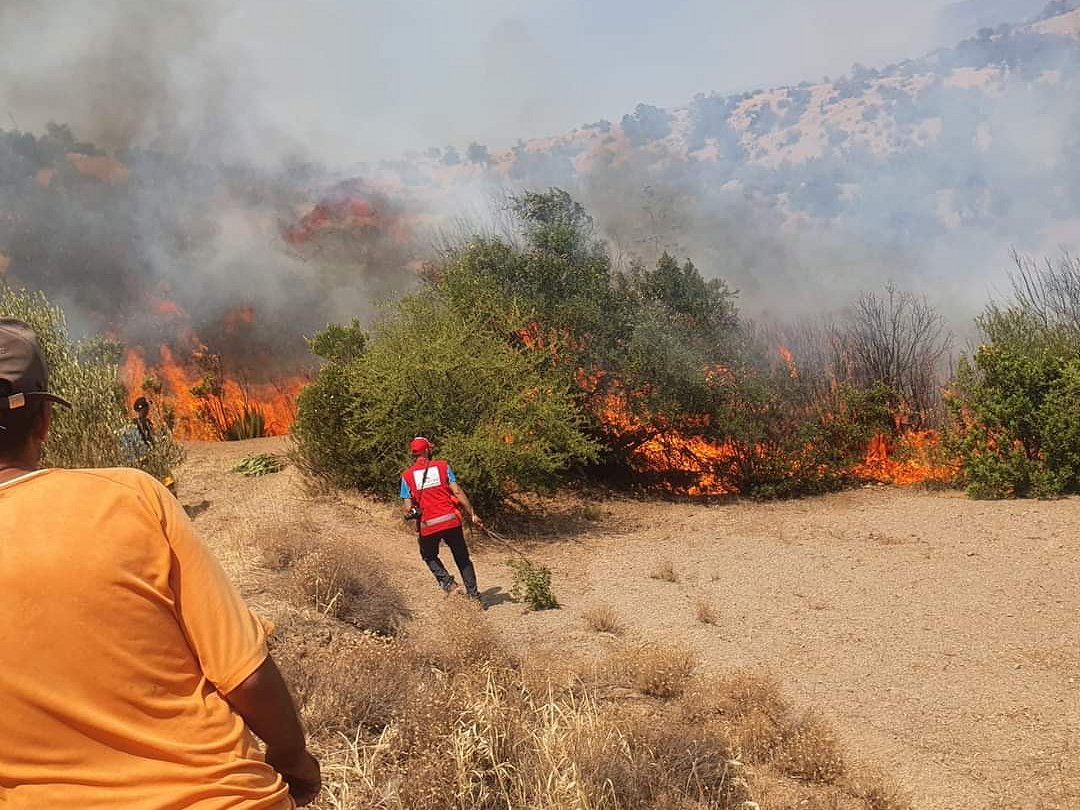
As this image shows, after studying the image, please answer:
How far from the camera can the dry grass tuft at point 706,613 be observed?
8.38m

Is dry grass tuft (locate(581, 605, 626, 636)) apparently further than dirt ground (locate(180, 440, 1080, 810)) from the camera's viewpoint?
Yes

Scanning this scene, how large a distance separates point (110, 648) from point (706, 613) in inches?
300

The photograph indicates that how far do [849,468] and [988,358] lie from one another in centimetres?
397

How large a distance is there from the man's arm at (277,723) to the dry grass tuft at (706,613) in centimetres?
708

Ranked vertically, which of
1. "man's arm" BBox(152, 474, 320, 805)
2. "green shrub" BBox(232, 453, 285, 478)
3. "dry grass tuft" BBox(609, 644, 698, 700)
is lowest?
"dry grass tuft" BBox(609, 644, 698, 700)

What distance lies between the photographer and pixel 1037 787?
15.6 feet

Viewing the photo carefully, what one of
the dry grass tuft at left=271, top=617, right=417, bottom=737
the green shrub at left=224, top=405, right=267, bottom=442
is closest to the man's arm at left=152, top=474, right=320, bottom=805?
the dry grass tuft at left=271, top=617, right=417, bottom=737

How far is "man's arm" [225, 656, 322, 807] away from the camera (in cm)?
158

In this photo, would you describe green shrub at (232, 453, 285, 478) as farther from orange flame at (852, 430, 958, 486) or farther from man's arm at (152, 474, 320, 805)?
man's arm at (152, 474, 320, 805)

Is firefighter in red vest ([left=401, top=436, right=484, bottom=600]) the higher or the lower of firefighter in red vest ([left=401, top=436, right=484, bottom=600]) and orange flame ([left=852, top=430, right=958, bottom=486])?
the higher

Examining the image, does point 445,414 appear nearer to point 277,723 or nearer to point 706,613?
point 706,613

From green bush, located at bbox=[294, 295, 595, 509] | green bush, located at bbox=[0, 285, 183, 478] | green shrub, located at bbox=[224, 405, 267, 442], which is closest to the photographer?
green bush, located at bbox=[0, 285, 183, 478]

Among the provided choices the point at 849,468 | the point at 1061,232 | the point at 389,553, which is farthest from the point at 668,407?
the point at 1061,232

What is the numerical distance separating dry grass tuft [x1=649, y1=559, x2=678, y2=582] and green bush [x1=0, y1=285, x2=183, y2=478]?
22.1ft
